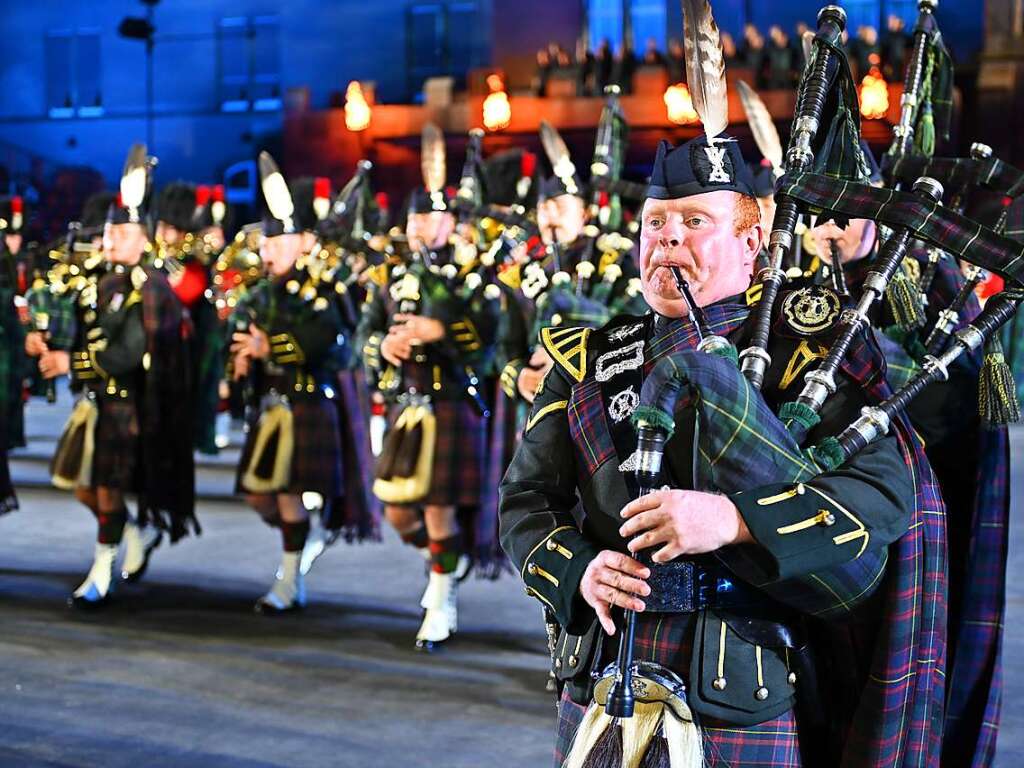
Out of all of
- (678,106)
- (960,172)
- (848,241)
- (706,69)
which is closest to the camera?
(706,69)

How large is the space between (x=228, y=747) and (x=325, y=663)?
34.5 inches

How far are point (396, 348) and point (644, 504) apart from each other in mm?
3400

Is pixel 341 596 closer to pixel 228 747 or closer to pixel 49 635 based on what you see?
pixel 49 635

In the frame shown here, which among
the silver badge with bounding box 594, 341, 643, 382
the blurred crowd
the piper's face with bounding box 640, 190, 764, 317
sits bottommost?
the silver badge with bounding box 594, 341, 643, 382

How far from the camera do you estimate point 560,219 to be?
17.1 ft

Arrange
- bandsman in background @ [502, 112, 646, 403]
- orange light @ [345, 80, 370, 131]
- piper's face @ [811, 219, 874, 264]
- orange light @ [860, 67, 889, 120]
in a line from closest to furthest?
piper's face @ [811, 219, 874, 264] < bandsman in background @ [502, 112, 646, 403] < orange light @ [860, 67, 889, 120] < orange light @ [345, 80, 370, 131]

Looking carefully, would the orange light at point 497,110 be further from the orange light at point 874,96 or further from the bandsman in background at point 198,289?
the bandsman in background at point 198,289

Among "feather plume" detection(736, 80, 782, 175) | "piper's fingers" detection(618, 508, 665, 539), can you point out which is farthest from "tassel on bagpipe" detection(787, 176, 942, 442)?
"feather plume" detection(736, 80, 782, 175)

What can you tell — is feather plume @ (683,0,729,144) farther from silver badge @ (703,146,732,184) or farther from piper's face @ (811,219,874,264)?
piper's face @ (811,219,874,264)

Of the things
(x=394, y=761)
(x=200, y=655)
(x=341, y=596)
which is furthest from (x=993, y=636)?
(x=341, y=596)

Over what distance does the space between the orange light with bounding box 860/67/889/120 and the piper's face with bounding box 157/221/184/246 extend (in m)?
7.29

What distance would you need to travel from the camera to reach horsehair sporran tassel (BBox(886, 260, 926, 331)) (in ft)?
9.18

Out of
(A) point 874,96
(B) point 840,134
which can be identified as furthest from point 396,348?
(A) point 874,96

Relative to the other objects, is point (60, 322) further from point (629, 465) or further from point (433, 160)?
point (629, 465)
